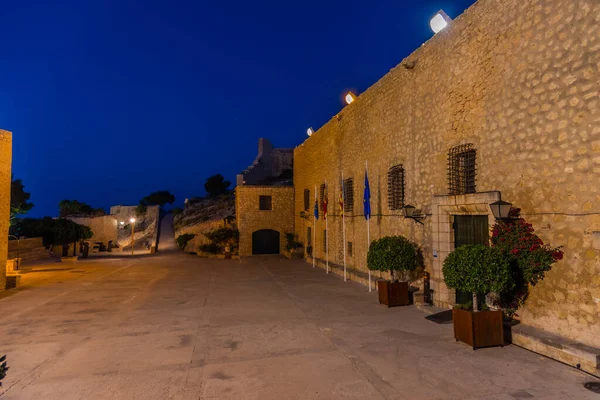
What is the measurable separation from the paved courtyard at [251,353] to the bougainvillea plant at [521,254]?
105cm

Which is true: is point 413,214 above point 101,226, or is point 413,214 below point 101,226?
below

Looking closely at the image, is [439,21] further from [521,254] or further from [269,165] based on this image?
[269,165]

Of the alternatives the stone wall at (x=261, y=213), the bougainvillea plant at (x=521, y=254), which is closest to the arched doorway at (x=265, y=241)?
the stone wall at (x=261, y=213)

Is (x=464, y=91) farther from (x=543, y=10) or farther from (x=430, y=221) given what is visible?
(x=430, y=221)

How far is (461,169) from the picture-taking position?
8.44m

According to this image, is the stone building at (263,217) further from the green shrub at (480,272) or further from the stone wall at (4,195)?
the green shrub at (480,272)

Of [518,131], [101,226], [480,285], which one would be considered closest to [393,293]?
[480,285]

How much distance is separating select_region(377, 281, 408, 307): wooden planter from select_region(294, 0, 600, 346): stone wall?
773 millimetres

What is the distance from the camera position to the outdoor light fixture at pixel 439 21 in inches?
356

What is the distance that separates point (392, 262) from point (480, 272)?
3.42 meters

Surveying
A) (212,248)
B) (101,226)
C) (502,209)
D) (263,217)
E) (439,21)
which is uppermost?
(439,21)

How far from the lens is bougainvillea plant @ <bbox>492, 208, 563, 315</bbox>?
6.00 metres

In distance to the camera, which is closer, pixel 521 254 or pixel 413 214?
pixel 521 254

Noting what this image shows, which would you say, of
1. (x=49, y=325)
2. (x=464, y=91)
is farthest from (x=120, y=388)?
(x=464, y=91)
